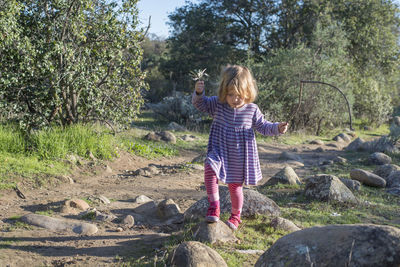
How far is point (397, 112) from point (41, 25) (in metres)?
26.8

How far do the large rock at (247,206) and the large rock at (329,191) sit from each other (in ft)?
4.08

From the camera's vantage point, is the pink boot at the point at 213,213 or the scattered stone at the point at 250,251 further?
the pink boot at the point at 213,213

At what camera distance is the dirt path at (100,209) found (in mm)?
3504

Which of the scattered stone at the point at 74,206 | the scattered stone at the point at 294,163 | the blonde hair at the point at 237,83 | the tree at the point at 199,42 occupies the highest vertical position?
the tree at the point at 199,42

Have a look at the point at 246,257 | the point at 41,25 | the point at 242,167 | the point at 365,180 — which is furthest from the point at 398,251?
the point at 41,25

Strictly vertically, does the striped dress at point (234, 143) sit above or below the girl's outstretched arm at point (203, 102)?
below

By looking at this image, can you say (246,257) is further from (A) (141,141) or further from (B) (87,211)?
(A) (141,141)

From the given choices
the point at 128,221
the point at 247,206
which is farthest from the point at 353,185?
the point at 128,221

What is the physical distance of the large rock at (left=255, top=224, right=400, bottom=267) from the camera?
2441mm

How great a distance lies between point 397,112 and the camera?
27219 mm

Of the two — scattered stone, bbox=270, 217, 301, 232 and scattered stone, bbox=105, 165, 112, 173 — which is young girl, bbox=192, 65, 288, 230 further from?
scattered stone, bbox=105, 165, 112, 173

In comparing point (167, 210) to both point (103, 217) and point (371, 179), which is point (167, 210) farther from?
point (371, 179)

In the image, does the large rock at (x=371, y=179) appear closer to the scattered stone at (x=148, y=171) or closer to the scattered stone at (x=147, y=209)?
the scattered stone at (x=148, y=171)

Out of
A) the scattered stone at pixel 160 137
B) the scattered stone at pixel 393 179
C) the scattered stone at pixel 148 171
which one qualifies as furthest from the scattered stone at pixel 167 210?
the scattered stone at pixel 160 137
